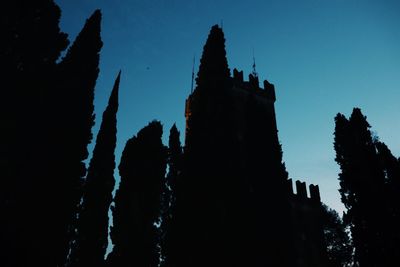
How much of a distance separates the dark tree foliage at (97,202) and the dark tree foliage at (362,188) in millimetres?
18427

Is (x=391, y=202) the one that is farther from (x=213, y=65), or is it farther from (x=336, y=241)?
(x=336, y=241)

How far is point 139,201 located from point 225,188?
9364 mm

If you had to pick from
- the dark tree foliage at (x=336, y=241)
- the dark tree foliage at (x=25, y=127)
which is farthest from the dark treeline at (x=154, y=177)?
the dark tree foliage at (x=336, y=241)

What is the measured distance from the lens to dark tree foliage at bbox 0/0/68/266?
12.2 m

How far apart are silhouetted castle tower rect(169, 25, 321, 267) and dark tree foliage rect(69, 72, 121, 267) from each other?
6849 mm

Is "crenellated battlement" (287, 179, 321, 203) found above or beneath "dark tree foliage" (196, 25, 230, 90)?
beneath

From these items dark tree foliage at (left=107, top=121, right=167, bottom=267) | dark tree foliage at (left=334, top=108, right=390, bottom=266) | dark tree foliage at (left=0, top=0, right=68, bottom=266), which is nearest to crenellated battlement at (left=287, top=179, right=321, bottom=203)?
dark tree foliage at (left=334, top=108, right=390, bottom=266)

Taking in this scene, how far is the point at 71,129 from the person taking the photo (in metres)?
16.0

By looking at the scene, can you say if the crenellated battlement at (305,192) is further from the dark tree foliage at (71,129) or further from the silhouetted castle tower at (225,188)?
the dark tree foliage at (71,129)

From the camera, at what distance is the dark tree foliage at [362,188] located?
2203 cm

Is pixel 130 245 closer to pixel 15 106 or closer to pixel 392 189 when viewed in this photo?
pixel 15 106

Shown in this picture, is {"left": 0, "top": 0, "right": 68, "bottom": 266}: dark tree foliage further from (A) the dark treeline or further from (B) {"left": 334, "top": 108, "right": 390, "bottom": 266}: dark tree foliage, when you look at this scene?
(B) {"left": 334, "top": 108, "right": 390, "bottom": 266}: dark tree foliage

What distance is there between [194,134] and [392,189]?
16906 mm

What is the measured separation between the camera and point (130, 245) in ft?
72.6
